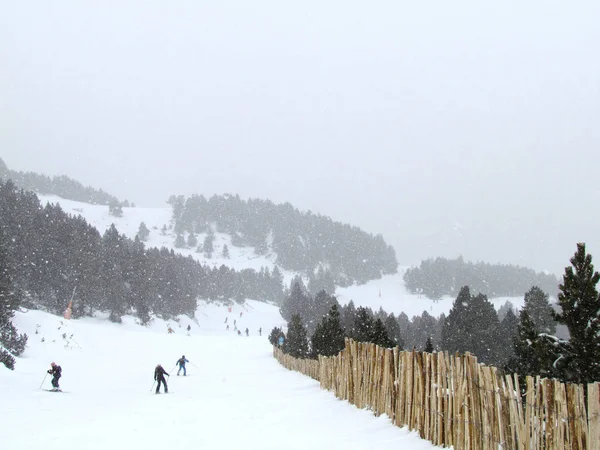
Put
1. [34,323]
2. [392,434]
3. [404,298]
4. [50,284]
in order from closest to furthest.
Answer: [392,434], [34,323], [50,284], [404,298]

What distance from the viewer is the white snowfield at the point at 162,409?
9.19 m

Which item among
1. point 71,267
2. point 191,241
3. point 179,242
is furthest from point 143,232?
point 71,267

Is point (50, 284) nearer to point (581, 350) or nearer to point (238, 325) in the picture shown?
point (238, 325)

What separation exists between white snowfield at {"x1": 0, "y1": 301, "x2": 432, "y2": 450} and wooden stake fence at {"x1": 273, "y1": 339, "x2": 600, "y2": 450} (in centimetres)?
48

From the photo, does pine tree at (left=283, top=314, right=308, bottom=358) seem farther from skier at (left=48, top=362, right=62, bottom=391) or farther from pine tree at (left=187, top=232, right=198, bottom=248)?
pine tree at (left=187, top=232, right=198, bottom=248)

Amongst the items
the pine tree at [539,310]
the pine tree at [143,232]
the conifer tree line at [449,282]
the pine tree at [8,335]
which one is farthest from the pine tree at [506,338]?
the pine tree at [143,232]

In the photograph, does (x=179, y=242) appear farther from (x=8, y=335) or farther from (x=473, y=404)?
(x=473, y=404)

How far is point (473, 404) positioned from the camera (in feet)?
21.8

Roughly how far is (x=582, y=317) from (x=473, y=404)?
7182 millimetres

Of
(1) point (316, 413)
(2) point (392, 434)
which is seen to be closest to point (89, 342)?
(1) point (316, 413)

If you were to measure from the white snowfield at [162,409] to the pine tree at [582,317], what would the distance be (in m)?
5.09

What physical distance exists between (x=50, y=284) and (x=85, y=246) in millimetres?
8201

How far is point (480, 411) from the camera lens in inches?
258

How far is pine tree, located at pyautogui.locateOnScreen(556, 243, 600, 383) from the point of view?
451 inches
